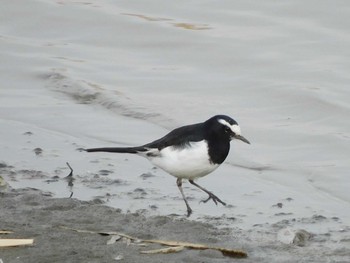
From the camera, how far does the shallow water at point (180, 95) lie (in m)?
8.04

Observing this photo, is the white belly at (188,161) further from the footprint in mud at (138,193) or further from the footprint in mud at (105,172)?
the footprint in mud at (105,172)

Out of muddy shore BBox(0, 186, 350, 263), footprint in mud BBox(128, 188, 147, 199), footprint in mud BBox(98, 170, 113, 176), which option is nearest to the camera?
muddy shore BBox(0, 186, 350, 263)

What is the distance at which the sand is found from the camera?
679 centimetres

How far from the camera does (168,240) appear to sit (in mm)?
6375

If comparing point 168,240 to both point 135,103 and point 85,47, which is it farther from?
point 85,47

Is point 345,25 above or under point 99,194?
above

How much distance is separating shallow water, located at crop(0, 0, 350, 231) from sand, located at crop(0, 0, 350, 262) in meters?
0.02

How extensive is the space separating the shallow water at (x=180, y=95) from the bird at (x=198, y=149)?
0.28 meters

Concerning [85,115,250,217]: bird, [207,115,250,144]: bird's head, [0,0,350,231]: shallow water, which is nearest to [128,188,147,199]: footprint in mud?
[0,0,350,231]: shallow water

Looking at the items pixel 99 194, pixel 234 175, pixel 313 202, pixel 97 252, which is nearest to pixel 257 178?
pixel 234 175

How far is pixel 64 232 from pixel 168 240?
2.18 ft

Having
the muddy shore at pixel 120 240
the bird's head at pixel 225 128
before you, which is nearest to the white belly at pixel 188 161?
the bird's head at pixel 225 128

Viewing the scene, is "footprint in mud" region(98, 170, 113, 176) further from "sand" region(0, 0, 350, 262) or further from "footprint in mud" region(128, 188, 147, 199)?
"footprint in mud" region(128, 188, 147, 199)

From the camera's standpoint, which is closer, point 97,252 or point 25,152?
point 97,252
